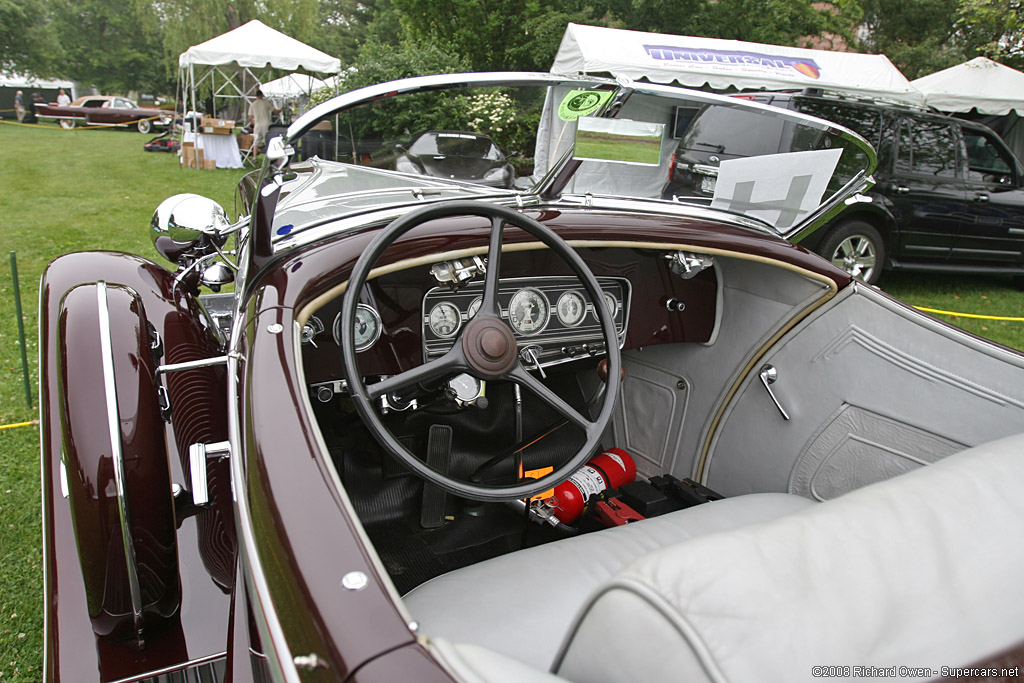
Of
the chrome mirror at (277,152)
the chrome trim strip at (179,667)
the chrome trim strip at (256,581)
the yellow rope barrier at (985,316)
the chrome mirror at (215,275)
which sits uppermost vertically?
the chrome mirror at (277,152)

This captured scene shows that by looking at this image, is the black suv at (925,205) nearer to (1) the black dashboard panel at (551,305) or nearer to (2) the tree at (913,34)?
(1) the black dashboard panel at (551,305)

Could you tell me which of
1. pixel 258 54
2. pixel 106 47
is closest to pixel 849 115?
pixel 258 54

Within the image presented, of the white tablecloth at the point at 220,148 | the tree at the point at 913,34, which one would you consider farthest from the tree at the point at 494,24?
the tree at the point at 913,34

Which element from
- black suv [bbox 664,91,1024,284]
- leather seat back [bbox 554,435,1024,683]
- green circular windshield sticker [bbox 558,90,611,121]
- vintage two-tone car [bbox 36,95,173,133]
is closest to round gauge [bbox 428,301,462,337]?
green circular windshield sticker [bbox 558,90,611,121]

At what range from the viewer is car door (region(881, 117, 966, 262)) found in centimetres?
603

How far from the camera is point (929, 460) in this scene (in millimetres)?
2016

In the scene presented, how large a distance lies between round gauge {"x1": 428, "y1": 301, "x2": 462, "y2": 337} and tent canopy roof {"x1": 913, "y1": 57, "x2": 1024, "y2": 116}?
414 inches

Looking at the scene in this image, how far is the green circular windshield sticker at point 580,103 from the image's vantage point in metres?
2.09

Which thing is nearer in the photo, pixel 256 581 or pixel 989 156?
pixel 256 581

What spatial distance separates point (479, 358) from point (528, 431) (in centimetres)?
107

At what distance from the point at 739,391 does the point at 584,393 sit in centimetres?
70

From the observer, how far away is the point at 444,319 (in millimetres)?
2021

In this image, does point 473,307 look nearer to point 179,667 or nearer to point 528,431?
point 528,431

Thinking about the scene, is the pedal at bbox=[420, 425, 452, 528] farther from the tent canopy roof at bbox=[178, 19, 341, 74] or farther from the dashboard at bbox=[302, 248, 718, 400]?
Result: the tent canopy roof at bbox=[178, 19, 341, 74]
